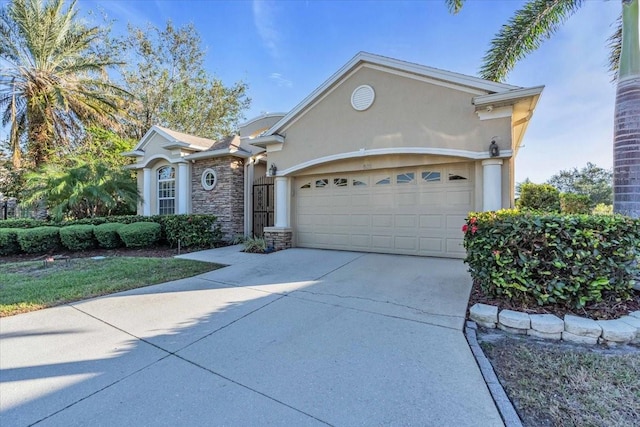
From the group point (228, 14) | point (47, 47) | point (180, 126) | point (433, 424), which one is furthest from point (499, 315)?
point (180, 126)

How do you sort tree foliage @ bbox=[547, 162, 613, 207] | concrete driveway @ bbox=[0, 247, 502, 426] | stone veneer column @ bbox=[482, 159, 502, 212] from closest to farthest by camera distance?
concrete driveway @ bbox=[0, 247, 502, 426] → stone veneer column @ bbox=[482, 159, 502, 212] → tree foliage @ bbox=[547, 162, 613, 207]

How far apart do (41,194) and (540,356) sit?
16.0 metres

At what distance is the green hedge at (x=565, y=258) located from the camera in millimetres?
3844

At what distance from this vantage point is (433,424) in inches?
87.9

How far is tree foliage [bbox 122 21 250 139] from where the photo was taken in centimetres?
2141

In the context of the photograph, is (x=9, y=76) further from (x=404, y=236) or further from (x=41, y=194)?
(x=404, y=236)

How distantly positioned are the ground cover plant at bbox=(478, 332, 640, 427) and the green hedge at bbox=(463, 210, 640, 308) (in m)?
0.76

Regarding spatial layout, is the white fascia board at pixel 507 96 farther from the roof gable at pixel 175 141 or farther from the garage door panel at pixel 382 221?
the roof gable at pixel 175 141

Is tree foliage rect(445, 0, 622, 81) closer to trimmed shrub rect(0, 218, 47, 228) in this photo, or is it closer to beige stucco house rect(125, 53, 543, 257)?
beige stucco house rect(125, 53, 543, 257)

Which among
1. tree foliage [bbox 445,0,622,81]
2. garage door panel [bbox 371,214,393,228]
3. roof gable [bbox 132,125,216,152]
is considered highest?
tree foliage [bbox 445,0,622,81]

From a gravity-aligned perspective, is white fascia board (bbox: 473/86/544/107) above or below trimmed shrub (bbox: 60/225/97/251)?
above

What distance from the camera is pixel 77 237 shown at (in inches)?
413

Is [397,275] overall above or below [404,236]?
below

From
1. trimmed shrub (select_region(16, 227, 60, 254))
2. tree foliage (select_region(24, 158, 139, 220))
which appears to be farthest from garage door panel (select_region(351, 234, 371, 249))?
trimmed shrub (select_region(16, 227, 60, 254))
